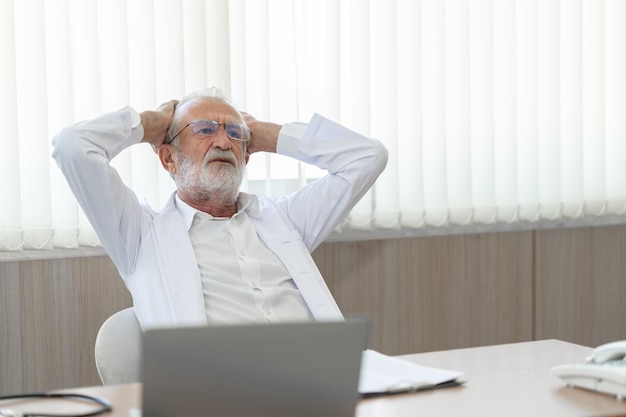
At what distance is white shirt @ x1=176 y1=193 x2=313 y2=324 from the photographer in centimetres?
252

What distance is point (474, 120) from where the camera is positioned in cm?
349

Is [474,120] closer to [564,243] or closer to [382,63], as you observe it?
[382,63]

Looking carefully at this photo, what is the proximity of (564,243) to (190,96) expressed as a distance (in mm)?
1779

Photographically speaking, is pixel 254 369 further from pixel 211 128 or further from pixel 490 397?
pixel 211 128

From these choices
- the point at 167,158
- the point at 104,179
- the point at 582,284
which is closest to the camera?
the point at 104,179

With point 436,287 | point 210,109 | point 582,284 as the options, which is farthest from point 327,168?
point 582,284

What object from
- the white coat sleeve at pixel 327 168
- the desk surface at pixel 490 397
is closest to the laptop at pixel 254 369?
the desk surface at pixel 490 397

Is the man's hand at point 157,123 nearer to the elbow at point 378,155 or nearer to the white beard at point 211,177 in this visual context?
the white beard at point 211,177

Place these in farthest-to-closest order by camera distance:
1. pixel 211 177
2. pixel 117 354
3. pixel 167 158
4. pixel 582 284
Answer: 1. pixel 582 284
2. pixel 167 158
3. pixel 211 177
4. pixel 117 354

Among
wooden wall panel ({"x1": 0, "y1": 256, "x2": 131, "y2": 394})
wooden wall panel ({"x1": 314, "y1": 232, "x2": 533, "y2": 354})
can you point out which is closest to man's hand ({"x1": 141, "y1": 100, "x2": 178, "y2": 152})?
wooden wall panel ({"x1": 0, "y1": 256, "x2": 131, "y2": 394})

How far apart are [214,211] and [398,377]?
119 cm

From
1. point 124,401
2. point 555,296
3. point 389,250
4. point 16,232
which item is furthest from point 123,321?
point 555,296

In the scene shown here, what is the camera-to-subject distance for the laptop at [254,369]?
4.09ft

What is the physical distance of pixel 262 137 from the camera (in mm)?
2877
